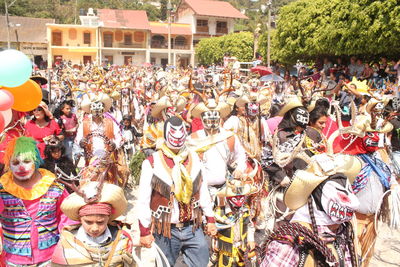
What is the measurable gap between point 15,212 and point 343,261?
2.77 m

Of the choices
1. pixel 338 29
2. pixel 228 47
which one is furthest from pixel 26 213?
pixel 228 47

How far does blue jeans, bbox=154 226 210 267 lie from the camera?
161 inches

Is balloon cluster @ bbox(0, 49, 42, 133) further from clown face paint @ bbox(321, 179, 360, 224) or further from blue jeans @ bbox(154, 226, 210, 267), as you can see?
clown face paint @ bbox(321, 179, 360, 224)

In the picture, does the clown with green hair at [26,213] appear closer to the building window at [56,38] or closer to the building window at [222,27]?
the building window at [56,38]

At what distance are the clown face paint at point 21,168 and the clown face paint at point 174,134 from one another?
4.23 feet

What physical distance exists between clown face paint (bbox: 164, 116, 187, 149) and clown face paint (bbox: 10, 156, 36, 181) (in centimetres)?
129

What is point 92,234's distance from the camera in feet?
10.7

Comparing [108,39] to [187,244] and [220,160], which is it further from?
[187,244]

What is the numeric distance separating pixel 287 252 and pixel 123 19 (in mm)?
55107

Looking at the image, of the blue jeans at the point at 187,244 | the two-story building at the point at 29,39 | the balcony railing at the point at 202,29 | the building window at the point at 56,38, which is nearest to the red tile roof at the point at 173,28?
the balcony railing at the point at 202,29

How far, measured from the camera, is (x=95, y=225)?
10.6 feet

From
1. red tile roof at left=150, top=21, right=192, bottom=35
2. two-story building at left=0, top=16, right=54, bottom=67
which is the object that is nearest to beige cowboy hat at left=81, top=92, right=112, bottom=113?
two-story building at left=0, top=16, right=54, bottom=67

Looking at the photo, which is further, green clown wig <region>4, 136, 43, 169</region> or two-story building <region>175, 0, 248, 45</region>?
two-story building <region>175, 0, 248, 45</region>

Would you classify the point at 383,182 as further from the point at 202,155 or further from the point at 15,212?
the point at 15,212
